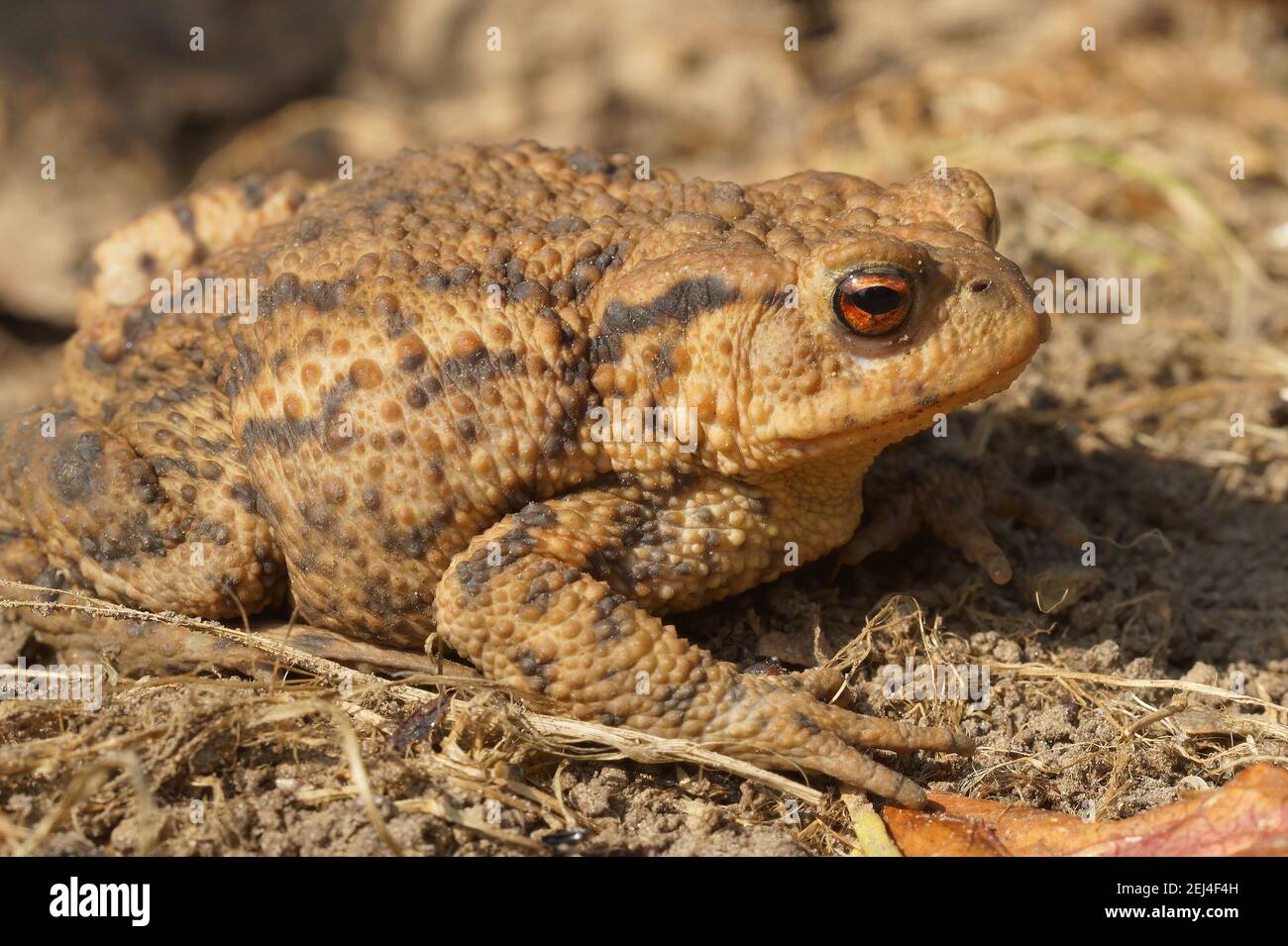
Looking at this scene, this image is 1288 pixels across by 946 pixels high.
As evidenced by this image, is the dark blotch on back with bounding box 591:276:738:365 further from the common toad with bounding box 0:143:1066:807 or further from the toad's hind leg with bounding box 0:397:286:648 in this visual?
the toad's hind leg with bounding box 0:397:286:648

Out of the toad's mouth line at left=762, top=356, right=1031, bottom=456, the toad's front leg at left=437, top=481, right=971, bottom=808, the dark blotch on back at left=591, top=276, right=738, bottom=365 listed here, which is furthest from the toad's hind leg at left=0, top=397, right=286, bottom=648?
the toad's mouth line at left=762, top=356, right=1031, bottom=456

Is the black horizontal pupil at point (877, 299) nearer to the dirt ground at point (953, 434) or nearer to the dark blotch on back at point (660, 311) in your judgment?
the dark blotch on back at point (660, 311)

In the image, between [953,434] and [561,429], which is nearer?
[561,429]

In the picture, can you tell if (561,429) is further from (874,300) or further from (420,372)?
(874,300)

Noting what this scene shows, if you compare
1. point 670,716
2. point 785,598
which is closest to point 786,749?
point 670,716

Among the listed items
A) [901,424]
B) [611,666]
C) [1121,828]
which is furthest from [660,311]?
[1121,828]

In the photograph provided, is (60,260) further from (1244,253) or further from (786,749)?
(1244,253)
